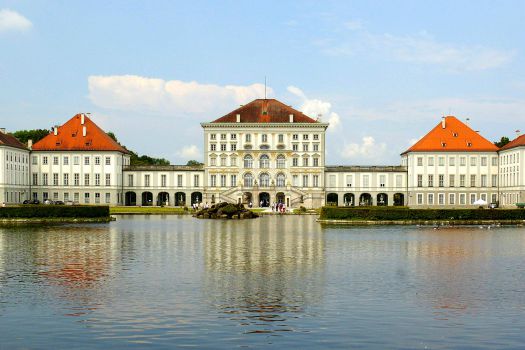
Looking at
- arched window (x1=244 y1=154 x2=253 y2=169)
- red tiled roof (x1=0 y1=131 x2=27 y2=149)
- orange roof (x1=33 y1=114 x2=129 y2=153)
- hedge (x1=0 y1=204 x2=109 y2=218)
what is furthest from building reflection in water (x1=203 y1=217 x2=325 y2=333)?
orange roof (x1=33 y1=114 x2=129 y2=153)

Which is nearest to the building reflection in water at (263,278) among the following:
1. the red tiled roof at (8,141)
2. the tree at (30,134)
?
the red tiled roof at (8,141)

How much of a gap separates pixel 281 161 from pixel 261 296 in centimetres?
8668

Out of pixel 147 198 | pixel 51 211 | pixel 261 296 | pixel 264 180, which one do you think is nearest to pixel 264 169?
pixel 264 180

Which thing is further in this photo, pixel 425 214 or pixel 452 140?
pixel 452 140

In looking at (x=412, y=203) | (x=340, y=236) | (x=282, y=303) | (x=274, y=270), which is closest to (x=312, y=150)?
(x=412, y=203)

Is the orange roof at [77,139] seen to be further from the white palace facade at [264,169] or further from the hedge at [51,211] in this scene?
the hedge at [51,211]

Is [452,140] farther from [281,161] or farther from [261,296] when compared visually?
[261,296]

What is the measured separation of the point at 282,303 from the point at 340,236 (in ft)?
80.6

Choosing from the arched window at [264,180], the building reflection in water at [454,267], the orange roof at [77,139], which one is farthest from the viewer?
the arched window at [264,180]

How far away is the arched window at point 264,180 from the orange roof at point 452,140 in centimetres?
2021

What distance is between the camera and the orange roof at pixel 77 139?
104 metres

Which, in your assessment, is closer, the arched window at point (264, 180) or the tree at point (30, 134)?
the arched window at point (264, 180)

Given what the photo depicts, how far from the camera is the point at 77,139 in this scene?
105312 mm

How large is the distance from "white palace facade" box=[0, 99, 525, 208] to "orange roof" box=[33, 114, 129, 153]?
142 millimetres
